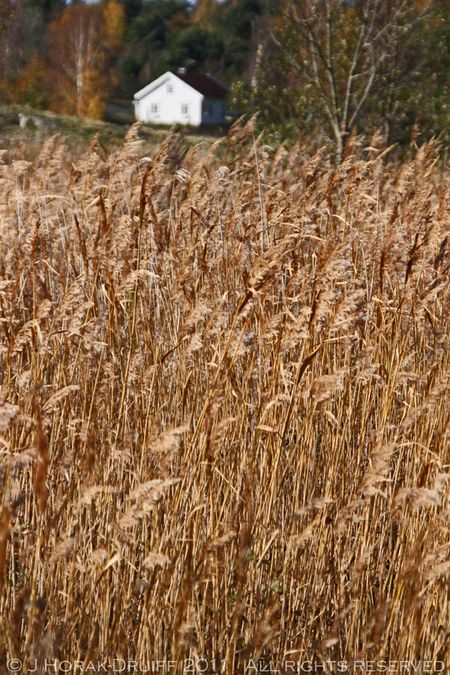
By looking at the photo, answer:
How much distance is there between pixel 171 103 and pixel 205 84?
3.06m

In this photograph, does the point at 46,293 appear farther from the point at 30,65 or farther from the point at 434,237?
the point at 30,65

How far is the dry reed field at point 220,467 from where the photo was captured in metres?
1.73

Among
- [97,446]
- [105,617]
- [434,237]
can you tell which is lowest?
[105,617]

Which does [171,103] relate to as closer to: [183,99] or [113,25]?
[183,99]

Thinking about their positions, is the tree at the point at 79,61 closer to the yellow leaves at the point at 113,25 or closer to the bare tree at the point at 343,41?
the yellow leaves at the point at 113,25

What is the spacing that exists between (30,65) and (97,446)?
46.7 metres

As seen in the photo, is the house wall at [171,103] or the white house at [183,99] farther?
the house wall at [171,103]

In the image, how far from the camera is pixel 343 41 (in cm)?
1021

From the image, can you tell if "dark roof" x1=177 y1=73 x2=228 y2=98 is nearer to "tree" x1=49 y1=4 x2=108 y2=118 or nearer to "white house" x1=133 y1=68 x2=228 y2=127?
"white house" x1=133 y1=68 x2=228 y2=127

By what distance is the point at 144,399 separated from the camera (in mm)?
2525

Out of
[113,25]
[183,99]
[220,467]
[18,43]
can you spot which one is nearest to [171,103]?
[183,99]

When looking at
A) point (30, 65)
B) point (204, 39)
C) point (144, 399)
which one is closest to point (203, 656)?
point (144, 399)

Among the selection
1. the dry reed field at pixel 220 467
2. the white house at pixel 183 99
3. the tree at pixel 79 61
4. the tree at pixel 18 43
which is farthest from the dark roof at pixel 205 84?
the dry reed field at pixel 220 467

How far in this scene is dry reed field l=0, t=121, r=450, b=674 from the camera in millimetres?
1734
